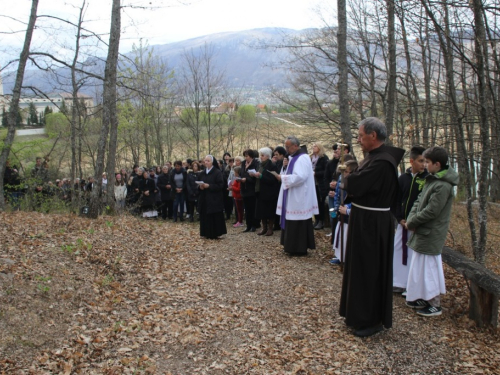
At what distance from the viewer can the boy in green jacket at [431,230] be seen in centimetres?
560

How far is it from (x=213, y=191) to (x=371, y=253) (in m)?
5.98

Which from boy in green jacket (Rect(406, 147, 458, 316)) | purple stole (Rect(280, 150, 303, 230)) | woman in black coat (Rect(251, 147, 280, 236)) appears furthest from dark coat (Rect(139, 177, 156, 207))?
boy in green jacket (Rect(406, 147, 458, 316))

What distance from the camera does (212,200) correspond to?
10.7 m

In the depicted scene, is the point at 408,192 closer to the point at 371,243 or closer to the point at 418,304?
the point at 418,304

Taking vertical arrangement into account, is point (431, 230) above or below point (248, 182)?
below

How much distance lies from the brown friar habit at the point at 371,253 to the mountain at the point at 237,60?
9.25 m

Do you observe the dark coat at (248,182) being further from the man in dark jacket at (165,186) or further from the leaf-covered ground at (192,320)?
the man in dark jacket at (165,186)

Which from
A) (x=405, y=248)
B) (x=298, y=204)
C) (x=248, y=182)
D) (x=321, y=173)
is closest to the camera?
(x=405, y=248)

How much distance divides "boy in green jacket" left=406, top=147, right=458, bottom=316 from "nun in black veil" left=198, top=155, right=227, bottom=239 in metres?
5.52

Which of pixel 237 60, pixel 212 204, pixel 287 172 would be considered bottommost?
pixel 212 204

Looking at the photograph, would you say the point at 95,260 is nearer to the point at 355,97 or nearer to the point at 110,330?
the point at 110,330

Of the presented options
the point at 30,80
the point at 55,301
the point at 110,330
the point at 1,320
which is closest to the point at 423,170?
the point at 110,330

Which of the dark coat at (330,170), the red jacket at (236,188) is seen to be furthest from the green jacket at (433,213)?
the red jacket at (236,188)

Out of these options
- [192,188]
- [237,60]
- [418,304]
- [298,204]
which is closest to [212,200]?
[298,204]
